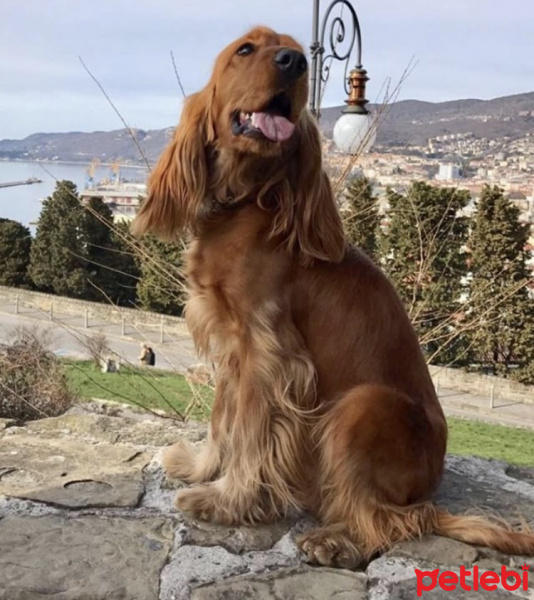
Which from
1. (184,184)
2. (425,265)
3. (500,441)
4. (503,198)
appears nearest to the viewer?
(184,184)

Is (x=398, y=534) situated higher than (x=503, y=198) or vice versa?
(x=503, y=198)

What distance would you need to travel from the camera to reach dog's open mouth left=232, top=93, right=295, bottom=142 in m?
2.21

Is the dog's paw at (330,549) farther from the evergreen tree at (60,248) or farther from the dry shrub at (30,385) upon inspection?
the evergreen tree at (60,248)

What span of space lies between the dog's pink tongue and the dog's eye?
237 mm

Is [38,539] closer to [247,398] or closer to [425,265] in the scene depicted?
[247,398]

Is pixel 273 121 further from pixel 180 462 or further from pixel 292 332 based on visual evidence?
pixel 180 462

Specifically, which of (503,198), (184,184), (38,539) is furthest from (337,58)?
(503,198)

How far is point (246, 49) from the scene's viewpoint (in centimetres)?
230

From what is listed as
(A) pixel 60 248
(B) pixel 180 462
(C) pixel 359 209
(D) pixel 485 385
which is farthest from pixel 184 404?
(A) pixel 60 248

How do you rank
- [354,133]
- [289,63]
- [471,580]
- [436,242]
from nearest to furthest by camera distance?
[471,580] < [289,63] < [354,133] < [436,242]

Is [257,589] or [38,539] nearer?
[257,589]

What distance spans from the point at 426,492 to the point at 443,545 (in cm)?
20

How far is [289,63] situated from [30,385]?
462cm

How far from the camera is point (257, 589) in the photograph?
181 cm
